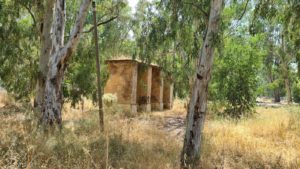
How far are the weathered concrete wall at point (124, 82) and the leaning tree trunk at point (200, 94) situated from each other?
12.3m

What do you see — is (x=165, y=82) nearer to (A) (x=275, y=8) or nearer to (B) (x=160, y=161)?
(A) (x=275, y=8)

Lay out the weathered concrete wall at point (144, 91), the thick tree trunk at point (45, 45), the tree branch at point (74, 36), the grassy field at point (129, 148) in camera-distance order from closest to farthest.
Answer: the grassy field at point (129, 148), the tree branch at point (74, 36), the thick tree trunk at point (45, 45), the weathered concrete wall at point (144, 91)

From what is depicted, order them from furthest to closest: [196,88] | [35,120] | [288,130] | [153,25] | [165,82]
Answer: [165,82] → [288,130] → [153,25] → [35,120] → [196,88]

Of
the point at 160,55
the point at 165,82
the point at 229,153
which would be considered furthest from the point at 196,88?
the point at 165,82

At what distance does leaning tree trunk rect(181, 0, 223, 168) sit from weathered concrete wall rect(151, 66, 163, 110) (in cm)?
1642

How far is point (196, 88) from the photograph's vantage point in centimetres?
693

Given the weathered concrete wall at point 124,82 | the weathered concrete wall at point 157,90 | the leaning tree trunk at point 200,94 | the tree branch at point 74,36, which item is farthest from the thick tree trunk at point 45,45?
the weathered concrete wall at point 157,90

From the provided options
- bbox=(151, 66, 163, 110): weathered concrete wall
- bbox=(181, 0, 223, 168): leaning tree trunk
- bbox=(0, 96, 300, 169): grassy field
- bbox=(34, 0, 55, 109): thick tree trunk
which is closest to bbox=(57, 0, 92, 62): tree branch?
bbox=(0, 96, 300, 169): grassy field

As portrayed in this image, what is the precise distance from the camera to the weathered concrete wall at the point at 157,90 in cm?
2353

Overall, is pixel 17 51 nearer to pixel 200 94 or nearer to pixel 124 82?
pixel 124 82

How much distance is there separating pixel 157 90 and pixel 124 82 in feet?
15.4

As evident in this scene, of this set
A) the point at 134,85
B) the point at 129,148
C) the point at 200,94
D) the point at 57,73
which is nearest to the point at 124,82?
the point at 134,85

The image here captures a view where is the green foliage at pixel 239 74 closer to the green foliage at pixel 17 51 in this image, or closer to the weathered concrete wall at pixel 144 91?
the weathered concrete wall at pixel 144 91

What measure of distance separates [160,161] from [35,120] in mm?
3316
